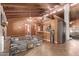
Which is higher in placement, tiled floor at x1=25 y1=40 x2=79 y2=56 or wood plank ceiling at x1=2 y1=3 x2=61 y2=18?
wood plank ceiling at x1=2 y1=3 x2=61 y2=18

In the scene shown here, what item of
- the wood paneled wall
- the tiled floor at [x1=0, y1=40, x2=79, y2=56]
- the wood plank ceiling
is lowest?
the tiled floor at [x1=0, y1=40, x2=79, y2=56]

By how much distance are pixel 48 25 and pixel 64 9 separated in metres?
0.37

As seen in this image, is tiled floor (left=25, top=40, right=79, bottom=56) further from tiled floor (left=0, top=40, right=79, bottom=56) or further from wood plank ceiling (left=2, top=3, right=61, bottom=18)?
wood plank ceiling (left=2, top=3, right=61, bottom=18)

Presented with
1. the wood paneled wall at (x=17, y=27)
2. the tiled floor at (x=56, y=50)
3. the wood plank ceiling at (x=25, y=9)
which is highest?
the wood plank ceiling at (x=25, y=9)

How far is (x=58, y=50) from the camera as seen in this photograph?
253cm

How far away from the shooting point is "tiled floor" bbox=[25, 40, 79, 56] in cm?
251

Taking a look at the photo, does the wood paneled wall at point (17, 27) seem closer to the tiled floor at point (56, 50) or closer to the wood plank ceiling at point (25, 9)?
the wood plank ceiling at point (25, 9)

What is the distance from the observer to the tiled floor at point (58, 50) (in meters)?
2.51

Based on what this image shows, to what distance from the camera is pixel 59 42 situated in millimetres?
2561

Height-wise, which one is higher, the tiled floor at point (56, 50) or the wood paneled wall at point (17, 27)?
the wood paneled wall at point (17, 27)

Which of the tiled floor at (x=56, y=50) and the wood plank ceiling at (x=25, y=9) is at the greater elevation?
the wood plank ceiling at (x=25, y=9)

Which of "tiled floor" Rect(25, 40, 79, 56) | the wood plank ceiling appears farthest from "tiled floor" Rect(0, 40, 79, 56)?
the wood plank ceiling

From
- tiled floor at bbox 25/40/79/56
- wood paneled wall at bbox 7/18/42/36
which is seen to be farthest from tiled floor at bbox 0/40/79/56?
wood paneled wall at bbox 7/18/42/36

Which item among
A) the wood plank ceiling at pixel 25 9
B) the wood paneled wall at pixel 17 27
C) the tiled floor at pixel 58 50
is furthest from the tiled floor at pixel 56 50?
the wood plank ceiling at pixel 25 9
